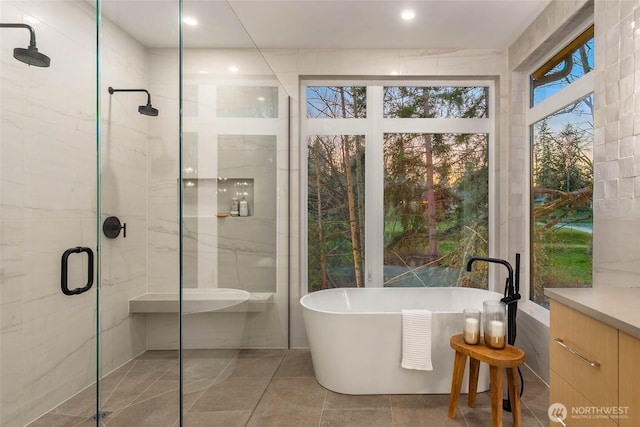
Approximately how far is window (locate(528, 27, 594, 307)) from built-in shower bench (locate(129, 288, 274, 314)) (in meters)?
2.30

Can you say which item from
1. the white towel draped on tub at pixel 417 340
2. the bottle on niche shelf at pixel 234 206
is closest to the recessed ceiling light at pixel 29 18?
the bottle on niche shelf at pixel 234 206

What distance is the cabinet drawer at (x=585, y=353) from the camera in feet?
3.68

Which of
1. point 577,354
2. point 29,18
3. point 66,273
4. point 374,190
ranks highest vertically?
point 29,18

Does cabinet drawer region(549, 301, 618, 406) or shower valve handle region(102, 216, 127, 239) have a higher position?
shower valve handle region(102, 216, 127, 239)

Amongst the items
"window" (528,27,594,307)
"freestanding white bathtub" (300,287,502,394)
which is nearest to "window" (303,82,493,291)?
"window" (528,27,594,307)

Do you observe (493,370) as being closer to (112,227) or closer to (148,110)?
(112,227)

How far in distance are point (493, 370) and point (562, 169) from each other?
165 cm

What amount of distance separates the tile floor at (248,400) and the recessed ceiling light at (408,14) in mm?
2606

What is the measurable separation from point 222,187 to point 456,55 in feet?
8.41

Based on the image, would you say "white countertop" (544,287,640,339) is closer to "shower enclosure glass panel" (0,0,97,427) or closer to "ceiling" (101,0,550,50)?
"shower enclosure glass panel" (0,0,97,427)

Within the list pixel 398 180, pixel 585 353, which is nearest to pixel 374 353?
pixel 585 353

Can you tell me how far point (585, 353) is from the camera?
125cm

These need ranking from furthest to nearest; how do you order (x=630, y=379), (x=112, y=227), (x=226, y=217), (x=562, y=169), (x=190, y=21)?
(x=562, y=169) < (x=226, y=217) < (x=190, y=21) < (x=112, y=227) < (x=630, y=379)

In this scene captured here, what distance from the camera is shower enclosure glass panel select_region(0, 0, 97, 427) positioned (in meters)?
1.35
